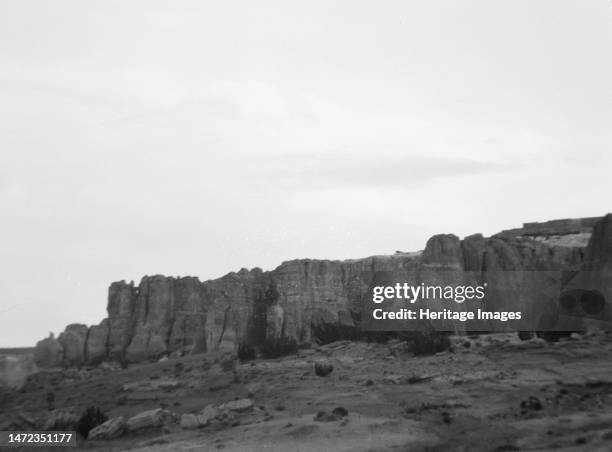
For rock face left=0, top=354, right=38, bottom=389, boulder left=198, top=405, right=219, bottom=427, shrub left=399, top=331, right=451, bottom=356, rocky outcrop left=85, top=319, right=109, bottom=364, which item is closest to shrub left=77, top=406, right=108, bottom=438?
boulder left=198, top=405, right=219, bottom=427

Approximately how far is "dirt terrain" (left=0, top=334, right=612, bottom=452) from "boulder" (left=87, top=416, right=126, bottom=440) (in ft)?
1.47

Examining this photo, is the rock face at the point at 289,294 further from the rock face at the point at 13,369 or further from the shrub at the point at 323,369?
the rock face at the point at 13,369

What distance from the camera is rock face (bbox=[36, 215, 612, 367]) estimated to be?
171ft

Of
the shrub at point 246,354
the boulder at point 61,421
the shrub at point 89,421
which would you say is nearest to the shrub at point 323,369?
the shrub at point 89,421

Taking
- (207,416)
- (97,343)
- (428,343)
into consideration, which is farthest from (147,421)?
(97,343)

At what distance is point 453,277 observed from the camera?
51.0m

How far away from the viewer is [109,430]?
30.0 m

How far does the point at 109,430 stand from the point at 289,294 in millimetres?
35462

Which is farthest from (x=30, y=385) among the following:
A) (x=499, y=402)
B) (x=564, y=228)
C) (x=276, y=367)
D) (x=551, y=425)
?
(x=564, y=228)

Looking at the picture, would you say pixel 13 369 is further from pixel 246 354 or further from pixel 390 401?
pixel 390 401

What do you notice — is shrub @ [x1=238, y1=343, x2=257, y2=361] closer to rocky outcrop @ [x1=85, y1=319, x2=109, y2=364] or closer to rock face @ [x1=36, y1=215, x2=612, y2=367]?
rock face @ [x1=36, y1=215, x2=612, y2=367]

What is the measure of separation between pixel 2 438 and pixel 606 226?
36.7m

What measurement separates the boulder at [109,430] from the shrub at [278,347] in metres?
24.0

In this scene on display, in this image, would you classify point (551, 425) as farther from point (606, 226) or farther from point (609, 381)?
point (606, 226)
